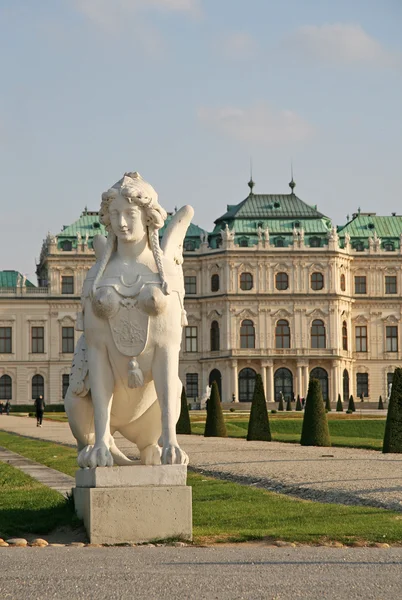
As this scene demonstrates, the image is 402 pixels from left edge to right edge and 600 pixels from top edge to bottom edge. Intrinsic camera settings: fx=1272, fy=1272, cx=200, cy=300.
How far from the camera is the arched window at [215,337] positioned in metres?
79.4

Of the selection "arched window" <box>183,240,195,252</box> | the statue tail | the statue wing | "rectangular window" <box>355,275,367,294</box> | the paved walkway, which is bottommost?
the paved walkway

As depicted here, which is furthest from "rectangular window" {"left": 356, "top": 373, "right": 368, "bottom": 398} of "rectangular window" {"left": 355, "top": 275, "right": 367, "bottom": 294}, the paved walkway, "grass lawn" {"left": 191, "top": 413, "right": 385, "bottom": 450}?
the paved walkway

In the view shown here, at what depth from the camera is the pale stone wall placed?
7788 centimetres

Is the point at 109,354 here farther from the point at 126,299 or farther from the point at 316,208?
the point at 316,208

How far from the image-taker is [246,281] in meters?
78.8

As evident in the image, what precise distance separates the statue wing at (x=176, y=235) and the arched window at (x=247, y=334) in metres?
68.3

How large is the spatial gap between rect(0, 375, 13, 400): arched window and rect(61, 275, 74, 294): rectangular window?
21.1 feet

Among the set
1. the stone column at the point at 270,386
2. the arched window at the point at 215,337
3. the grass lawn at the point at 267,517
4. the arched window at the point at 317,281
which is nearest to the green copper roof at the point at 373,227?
the arched window at the point at 317,281

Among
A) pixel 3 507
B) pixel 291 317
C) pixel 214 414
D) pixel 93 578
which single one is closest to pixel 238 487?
pixel 3 507

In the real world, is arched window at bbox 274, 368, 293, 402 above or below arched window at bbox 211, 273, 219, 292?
below

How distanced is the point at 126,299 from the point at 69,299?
232 feet

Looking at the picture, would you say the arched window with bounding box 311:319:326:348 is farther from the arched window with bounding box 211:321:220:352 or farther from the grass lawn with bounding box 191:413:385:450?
the grass lawn with bounding box 191:413:385:450

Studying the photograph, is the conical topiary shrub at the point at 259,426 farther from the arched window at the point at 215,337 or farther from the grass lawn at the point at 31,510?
the arched window at the point at 215,337

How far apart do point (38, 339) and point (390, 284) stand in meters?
22.6
